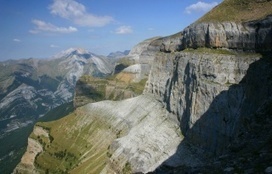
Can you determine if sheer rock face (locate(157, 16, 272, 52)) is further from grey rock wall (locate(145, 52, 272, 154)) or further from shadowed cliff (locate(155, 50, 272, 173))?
shadowed cliff (locate(155, 50, 272, 173))

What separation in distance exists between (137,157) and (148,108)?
2824 centimetres

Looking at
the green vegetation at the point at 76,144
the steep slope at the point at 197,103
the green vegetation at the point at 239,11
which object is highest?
the green vegetation at the point at 239,11

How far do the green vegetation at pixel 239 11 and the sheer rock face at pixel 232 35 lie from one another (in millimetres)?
3627

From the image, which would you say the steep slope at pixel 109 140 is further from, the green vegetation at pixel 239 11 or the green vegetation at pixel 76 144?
the green vegetation at pixel 239 11

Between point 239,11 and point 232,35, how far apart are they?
523 inches

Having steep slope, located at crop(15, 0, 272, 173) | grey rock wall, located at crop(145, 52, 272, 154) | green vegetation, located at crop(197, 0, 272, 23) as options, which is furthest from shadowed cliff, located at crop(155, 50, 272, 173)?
green vegetation, located at crop(197, 0, 272, 23)

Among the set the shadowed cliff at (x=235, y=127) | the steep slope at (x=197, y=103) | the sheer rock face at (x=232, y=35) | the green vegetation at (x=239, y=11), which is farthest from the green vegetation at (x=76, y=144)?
the green vegetation at (x=239, y=11)

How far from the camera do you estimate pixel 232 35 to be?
9425 centimetres

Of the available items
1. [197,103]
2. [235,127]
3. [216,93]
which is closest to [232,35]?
[216,93]

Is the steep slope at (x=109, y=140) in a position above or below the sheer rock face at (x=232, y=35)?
below

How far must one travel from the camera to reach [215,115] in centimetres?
8856

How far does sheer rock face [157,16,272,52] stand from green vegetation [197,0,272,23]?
363cm

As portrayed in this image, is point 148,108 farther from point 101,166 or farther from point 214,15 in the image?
point 214,15

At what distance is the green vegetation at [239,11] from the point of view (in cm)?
9564
